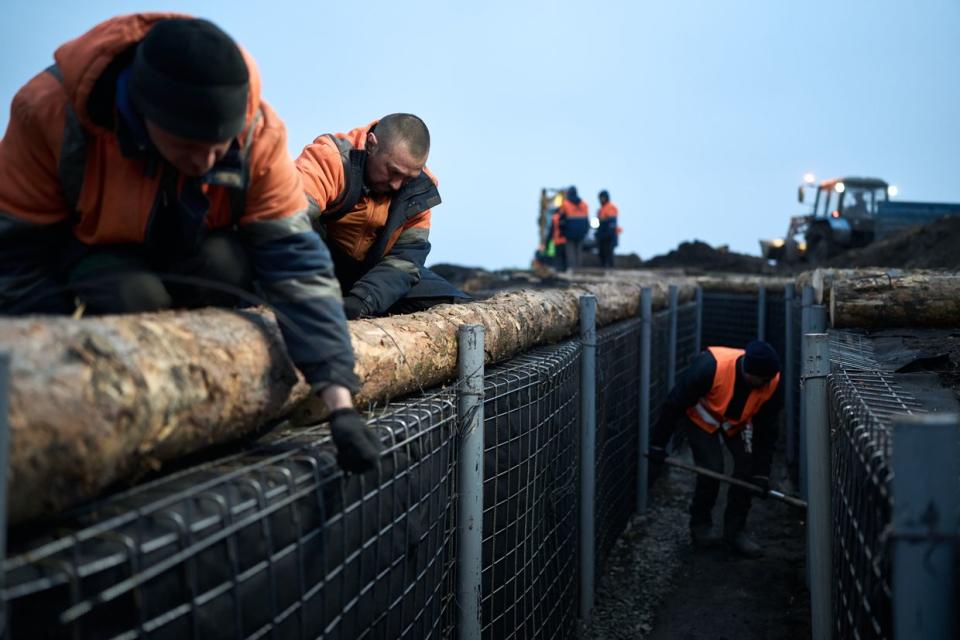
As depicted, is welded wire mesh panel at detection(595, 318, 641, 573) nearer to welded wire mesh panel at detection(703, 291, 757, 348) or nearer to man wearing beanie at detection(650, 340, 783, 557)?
man wearing beanie at detection(650, 340, 783, 557)

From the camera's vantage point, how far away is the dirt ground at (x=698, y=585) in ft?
16.6

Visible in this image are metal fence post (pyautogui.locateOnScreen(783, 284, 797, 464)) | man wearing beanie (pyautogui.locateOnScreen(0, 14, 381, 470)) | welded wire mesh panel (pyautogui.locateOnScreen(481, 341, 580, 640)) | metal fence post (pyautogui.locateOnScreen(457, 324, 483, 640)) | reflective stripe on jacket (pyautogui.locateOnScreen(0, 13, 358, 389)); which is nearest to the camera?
man wearing beanie (pyautogui.locateOnScreen(0, 14, 381, 470))

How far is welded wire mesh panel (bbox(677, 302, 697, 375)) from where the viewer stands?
9.34 metres

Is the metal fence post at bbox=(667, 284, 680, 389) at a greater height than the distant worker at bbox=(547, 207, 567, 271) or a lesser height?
lesser

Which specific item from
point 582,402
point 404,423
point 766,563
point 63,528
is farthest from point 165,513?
point 766,563

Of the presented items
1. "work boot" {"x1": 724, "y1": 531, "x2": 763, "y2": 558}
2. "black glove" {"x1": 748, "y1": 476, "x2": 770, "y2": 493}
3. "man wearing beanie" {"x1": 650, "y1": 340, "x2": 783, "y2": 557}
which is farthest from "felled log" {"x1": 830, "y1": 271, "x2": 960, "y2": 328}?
"work boot" {"x1": 724, "y1": 531, "x2": 763, "y2": 558}

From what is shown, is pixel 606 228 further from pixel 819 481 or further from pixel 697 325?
pixel 819 481

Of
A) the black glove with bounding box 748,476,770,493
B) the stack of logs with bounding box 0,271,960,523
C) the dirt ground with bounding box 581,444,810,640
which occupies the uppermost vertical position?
the stack of logs with bounding box 0,271,960,523

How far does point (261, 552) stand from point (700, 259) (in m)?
29.7

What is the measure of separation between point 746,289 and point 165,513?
11.3m

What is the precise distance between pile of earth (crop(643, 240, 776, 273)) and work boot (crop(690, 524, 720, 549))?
21.6 meters

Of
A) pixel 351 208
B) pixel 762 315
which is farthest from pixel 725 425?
pixel 762 315

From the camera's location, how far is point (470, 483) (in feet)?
9.91

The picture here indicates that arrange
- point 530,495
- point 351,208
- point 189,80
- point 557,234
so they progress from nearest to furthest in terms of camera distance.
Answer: point 189,80 < point 530,495 < point 351,208 < point 557,234
